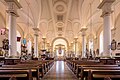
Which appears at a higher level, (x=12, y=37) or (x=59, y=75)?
(x=12, y=37)

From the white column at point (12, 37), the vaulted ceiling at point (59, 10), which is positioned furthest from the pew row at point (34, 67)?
the vaulted ceiling at point (59, 10)

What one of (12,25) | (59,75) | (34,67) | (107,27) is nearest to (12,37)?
(12,25)

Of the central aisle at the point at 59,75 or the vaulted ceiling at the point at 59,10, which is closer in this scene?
the central aisle at the point at 59,75

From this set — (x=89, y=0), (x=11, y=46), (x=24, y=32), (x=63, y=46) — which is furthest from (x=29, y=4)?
(x=63, y=46)

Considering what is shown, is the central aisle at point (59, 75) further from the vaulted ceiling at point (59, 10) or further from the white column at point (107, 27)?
the vaulted ceiling at point (59, 10)

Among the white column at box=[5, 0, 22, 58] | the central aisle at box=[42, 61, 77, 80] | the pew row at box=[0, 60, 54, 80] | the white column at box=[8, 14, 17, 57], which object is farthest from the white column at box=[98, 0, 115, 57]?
the white column at box=[8, 14, 17, 57]

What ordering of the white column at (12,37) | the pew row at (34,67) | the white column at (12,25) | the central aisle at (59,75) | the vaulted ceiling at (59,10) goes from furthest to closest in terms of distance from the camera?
the vaulted ceiling at (59,10)
the white column at (12,37)
the white column at (12,25)
the central aisle at (59,75)
the pew row at (34,67)

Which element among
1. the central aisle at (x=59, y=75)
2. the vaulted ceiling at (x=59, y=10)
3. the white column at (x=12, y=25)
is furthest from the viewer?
the vaulted ceiling at (x=59, y=10)

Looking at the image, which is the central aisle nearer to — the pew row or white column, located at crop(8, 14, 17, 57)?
the pew row

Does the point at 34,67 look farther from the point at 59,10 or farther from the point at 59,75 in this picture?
the point at 59,10

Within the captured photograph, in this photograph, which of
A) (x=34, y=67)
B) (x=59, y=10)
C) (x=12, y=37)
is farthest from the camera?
(x=59, y=10)

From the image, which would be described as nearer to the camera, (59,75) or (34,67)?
(34,67)


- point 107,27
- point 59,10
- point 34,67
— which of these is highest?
point 59,10

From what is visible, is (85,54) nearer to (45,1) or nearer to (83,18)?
(83,18)
